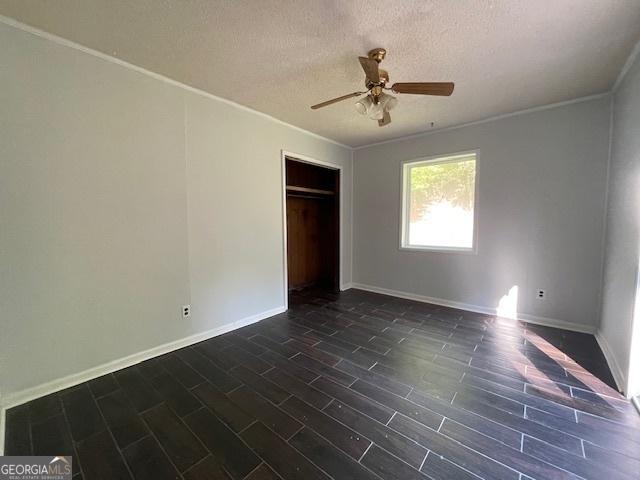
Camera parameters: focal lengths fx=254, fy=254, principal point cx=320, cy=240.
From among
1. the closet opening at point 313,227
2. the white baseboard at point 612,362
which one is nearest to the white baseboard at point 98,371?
the closet opening at point 313,227

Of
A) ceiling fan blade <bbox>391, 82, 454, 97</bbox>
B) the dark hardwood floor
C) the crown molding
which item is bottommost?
the dark hardwood floor

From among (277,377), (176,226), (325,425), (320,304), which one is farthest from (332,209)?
(325,425)

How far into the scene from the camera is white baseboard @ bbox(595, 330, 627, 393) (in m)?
1.88

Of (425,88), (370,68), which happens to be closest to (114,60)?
(370,68)

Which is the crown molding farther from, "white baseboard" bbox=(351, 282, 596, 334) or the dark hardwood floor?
"white baseboard" bbox=(351, 282, 596, 334)

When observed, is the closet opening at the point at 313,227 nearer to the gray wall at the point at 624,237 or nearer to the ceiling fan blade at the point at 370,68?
the ceiling fan blade at the point at 370,68

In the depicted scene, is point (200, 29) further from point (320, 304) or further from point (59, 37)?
point (320, 304)

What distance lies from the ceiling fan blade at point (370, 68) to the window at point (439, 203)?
2270 millimetres

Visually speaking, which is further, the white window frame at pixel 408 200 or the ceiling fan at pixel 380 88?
the white window frame at pixel 408 200

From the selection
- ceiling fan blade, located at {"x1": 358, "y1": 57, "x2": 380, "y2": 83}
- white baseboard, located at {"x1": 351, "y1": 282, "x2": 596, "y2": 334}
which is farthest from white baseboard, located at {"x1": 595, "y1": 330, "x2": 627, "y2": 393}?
ceiling fan blade, located at {"x1": 358, "y1": 57, "x2": 380, "y2": 83}

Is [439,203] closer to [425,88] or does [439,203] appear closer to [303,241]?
[425,88]

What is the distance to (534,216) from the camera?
3.04 meters

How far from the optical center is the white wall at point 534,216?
9.01ft

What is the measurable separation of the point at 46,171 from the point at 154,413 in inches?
71.7
